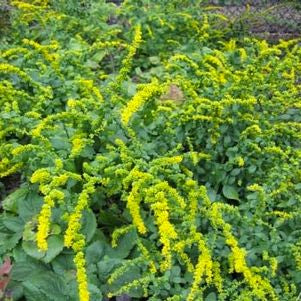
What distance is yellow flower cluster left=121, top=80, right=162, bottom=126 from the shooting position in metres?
2.82

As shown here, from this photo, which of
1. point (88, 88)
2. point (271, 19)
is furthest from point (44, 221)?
point (271, 19)

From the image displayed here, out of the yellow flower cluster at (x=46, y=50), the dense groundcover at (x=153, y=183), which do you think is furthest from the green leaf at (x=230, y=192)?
the yellow flower cluster at (x=46, y=50)

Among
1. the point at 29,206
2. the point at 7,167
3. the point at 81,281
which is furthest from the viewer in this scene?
the point at 7,167

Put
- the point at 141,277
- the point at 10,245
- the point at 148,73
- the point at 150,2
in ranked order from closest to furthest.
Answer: the point at 141,277, the point at 10,245, the point at 148,73, the point at 150,2

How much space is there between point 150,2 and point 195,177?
6.99 feet

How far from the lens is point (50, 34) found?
4445 millimetres

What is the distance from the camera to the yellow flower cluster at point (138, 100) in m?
2.82

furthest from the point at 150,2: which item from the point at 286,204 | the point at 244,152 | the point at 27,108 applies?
the point at 286,204

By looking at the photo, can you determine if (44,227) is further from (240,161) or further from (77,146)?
(240,161)

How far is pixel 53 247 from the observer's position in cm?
266

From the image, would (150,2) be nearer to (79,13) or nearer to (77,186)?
(79,13)

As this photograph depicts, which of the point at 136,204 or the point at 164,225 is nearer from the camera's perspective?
the point at 164,225

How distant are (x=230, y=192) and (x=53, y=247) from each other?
101 cm

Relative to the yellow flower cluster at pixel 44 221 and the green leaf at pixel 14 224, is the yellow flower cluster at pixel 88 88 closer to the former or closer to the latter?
the green leaf at pixel 14 224
